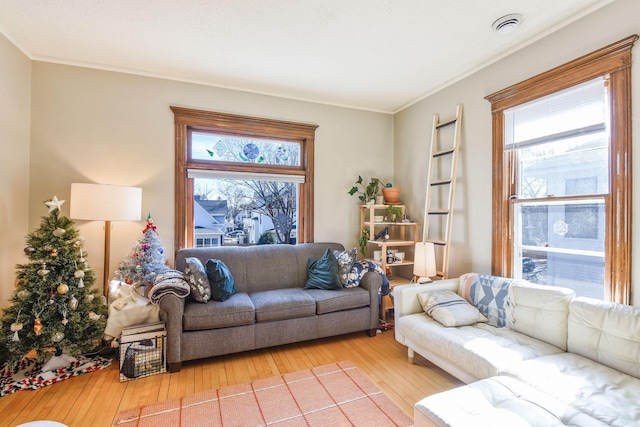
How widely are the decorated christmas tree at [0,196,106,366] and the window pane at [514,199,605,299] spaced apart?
373cm

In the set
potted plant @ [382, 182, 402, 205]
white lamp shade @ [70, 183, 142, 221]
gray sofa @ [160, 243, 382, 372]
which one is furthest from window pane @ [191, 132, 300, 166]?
potted plant @ [382, 182, 402, 205]

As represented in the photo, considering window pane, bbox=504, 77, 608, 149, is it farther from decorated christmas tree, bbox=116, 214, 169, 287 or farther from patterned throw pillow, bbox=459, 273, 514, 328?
decorated christmas tree, bbox=116, 214, 169, 287

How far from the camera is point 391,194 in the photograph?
394cm

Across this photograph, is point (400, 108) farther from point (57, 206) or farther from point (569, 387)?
point (57, 206)

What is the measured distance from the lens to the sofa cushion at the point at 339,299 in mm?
2854

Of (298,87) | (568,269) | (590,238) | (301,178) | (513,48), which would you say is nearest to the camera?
(590,238)

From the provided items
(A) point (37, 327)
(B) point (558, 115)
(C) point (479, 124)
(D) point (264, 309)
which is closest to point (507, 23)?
(B) point (558, 115)

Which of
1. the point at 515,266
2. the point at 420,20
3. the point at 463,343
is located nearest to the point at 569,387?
the point at 463,343

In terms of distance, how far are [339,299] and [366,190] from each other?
5.52 ft

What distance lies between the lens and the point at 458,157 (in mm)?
3244

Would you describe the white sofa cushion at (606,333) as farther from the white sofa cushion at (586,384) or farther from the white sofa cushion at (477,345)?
the white sofa cushion at (477,345)

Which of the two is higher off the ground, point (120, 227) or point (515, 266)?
point (120, 227)

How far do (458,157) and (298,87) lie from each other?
202cm

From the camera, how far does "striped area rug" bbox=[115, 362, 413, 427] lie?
181 centimetres
